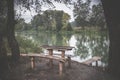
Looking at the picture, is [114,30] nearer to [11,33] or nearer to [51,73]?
[51,73]

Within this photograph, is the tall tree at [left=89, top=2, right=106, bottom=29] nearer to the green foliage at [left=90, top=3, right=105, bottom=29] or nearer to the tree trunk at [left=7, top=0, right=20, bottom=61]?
the green foliage at [left=90, top=3, right=105, bottom=29]

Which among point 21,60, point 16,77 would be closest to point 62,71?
point 16,77

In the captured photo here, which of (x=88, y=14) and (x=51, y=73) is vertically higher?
(x=88, y=14)

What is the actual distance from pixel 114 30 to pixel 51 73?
102 inches

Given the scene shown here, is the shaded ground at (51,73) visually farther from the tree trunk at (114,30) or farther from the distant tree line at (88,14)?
the distant tree line at (88,14)

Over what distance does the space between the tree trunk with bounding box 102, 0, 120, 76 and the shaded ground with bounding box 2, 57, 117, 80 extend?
43cm

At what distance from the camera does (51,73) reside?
Result: 7375 mm

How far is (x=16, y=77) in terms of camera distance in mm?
7074

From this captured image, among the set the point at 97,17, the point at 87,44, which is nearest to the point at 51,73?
the point at 97,17

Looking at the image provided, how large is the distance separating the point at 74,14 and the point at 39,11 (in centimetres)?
156

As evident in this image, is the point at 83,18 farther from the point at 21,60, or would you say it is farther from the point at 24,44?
the point at 24,44

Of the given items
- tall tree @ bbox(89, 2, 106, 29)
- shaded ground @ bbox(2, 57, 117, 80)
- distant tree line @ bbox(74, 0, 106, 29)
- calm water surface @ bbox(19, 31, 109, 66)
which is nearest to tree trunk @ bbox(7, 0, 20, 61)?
shaded ground @ bbox(2, 57, 117, 80)

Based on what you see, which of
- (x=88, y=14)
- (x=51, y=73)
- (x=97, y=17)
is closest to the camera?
(x=51, y=73)

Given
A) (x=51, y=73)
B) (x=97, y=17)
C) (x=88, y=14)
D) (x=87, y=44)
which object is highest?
(x=88, y=14)
